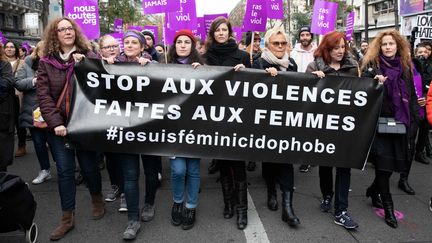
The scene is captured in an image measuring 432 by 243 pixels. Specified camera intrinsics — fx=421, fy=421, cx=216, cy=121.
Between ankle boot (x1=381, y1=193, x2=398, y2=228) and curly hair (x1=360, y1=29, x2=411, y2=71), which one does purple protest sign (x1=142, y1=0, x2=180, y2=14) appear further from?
ankle boot (x1=381, y1=193, x2=398, y2=228)

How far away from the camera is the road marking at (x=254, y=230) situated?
373 cm

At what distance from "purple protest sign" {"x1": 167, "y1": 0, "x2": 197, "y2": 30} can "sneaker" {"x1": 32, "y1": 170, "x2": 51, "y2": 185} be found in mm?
2902

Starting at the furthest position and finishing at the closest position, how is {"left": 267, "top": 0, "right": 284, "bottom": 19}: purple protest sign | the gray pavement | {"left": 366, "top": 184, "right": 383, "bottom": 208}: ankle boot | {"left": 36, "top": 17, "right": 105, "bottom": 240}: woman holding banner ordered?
{"left": 267, "top": 0, "right": 284, "bottom": 19}: purple protest sign, {"left": 366, "top": 184, "right": 383, "bottom": 208}: ankle boot, the gray pavement, {"left": 36, "top": 17, "right": 105, "bottom": 240}: woman holding banner

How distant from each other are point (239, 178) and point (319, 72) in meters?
1.25

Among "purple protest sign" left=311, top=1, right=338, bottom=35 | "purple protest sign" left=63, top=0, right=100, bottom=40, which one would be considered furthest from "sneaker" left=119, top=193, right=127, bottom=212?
"purple protest sign" left=311, top=1, right=338, bottom=35

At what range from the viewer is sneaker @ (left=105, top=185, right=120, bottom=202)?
4.70 metres

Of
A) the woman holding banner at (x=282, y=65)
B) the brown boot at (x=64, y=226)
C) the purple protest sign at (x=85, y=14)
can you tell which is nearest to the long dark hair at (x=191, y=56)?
the woman holding banner at (x=282, y=65)

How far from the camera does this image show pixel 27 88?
15.0 feet

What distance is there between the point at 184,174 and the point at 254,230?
839 millimetres

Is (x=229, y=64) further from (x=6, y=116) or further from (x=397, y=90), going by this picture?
(x=6, y=116)

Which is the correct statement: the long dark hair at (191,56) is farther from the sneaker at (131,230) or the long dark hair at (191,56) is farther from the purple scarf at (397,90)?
the purple scarf at (397,90)

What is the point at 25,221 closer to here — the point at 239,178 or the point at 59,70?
the point at 59,70

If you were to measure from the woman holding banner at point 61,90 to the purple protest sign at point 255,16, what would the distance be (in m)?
3.83

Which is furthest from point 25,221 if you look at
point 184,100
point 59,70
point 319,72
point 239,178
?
point 319,72
